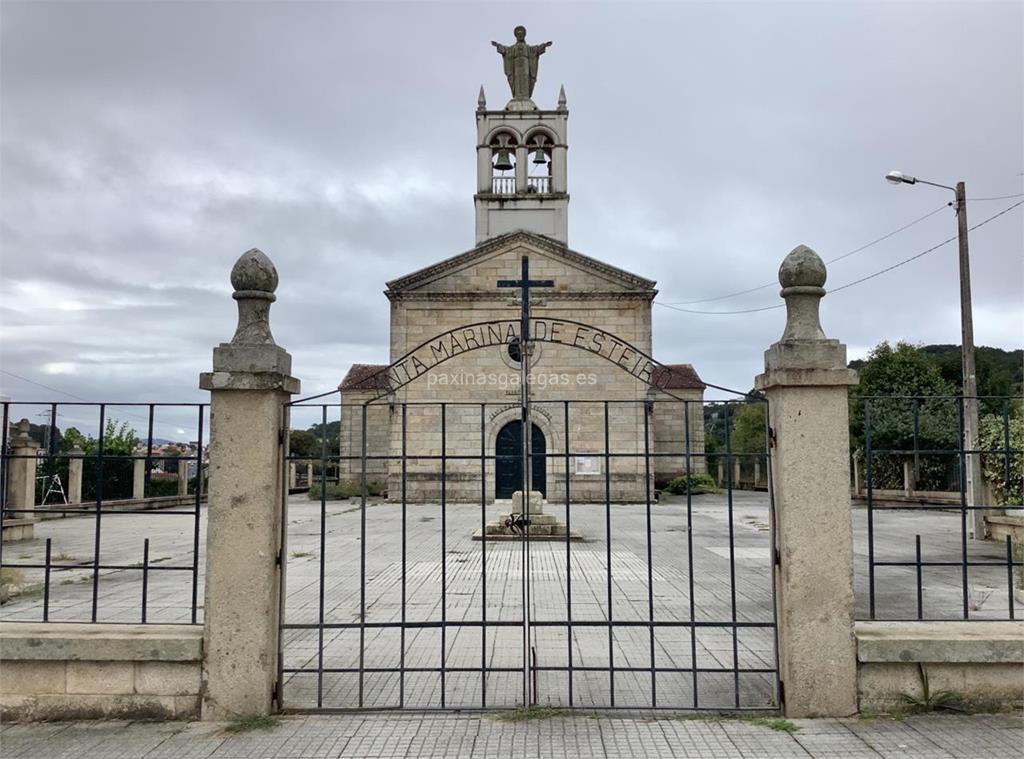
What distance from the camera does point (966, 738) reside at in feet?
13.2

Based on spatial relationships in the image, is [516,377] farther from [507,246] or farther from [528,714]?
[528,714]

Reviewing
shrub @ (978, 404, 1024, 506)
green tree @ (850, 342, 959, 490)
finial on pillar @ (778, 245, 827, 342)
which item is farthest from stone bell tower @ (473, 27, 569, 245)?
finial on pillar @ (778, 245, 827, 342)

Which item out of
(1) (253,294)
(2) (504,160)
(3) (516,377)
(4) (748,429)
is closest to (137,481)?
(3) (516,377)

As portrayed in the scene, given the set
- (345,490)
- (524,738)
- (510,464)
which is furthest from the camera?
(345,490)

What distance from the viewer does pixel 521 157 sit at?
2703 centimetres

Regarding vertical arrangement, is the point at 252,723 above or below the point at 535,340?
below

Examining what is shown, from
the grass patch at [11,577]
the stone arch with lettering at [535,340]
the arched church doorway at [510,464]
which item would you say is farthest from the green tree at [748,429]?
the grass patch at [11,577]

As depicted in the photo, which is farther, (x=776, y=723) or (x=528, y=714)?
(x=528, y=714)

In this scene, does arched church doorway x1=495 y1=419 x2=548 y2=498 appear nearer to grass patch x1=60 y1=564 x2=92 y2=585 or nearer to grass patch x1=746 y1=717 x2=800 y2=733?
grass patch x1=60 y1=564 x2=92 y2=585

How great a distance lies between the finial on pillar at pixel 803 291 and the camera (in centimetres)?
465

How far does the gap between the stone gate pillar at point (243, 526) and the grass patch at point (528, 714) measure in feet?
4.72

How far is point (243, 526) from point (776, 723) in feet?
11.3

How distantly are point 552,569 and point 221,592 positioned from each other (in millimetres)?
7053

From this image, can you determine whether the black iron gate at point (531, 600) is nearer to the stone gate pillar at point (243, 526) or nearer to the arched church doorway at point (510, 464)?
the stone gate pillar at point (243, 526)
